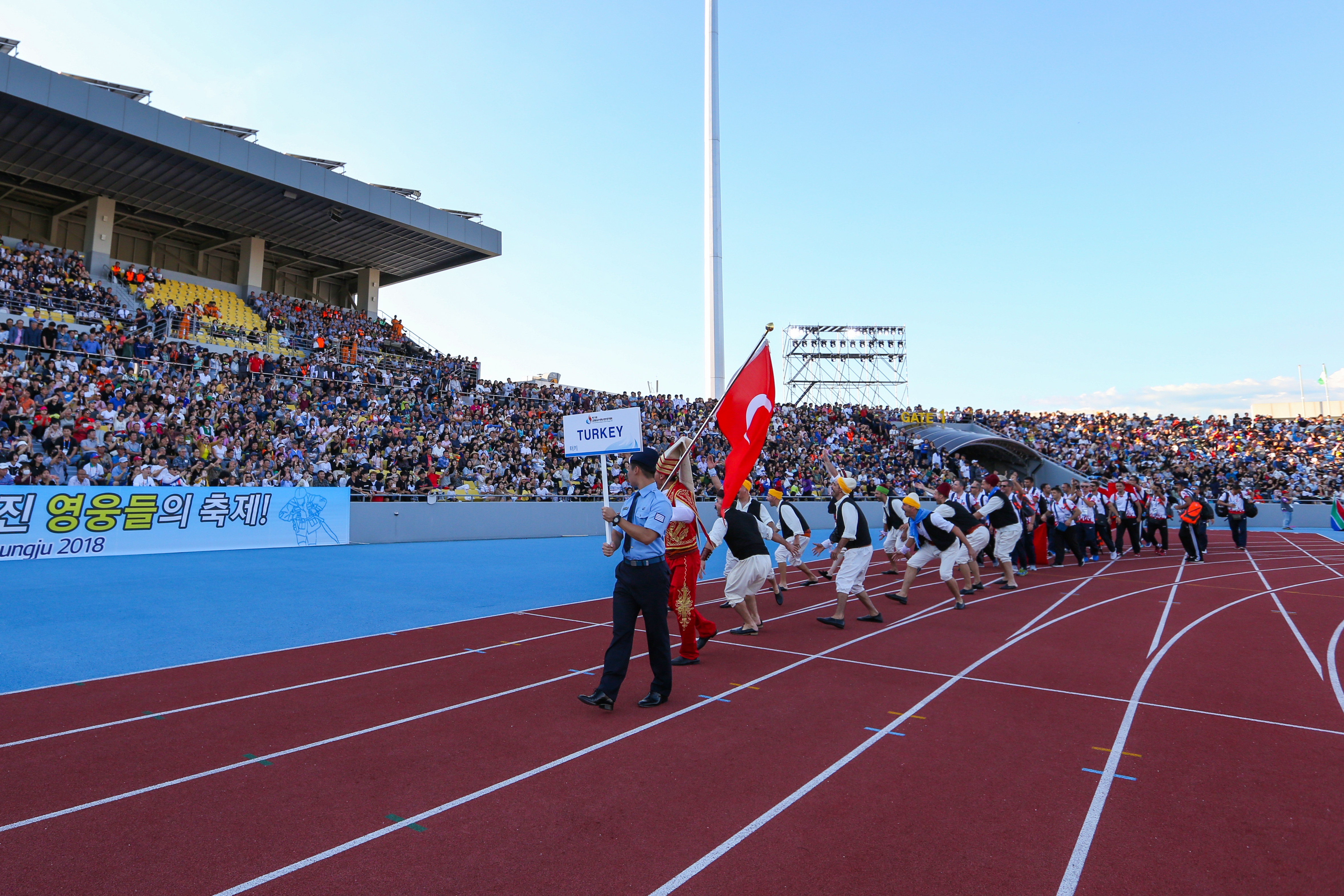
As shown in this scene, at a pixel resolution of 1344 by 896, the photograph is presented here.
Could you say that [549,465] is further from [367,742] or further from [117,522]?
[367,742]

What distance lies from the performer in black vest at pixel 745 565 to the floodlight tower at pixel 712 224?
2157 cm

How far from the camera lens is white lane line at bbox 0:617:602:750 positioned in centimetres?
466

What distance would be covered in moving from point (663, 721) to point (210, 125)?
99.8 feet

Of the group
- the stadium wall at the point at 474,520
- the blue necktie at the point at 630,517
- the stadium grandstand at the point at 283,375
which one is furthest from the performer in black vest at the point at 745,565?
the stadium grandstand at the point at 283,375

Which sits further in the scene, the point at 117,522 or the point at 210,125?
the point at 210,125

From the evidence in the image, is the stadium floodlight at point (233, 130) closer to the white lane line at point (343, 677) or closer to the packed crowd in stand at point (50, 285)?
the packed crowd in stand at point (50, 285)

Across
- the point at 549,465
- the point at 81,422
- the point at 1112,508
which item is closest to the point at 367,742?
the point at 81,422

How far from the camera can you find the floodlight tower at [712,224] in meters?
30.7

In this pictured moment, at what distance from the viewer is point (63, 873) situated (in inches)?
119

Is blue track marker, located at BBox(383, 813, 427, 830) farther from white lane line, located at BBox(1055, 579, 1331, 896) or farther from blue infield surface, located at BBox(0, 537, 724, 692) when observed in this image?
blue infield surface, located at BBox(0, 537, 724, 692)

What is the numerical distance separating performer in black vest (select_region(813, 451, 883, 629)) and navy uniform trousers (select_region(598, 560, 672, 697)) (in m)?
3.68

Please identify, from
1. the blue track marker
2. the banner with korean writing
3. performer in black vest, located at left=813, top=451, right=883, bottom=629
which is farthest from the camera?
the banner with korean writing

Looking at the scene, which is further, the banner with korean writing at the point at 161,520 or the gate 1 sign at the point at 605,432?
the gate 1 sign at the point at 605,432

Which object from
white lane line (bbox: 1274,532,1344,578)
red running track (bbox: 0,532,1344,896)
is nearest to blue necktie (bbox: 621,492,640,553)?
red running track (bbox: 0,532,1344,896)
